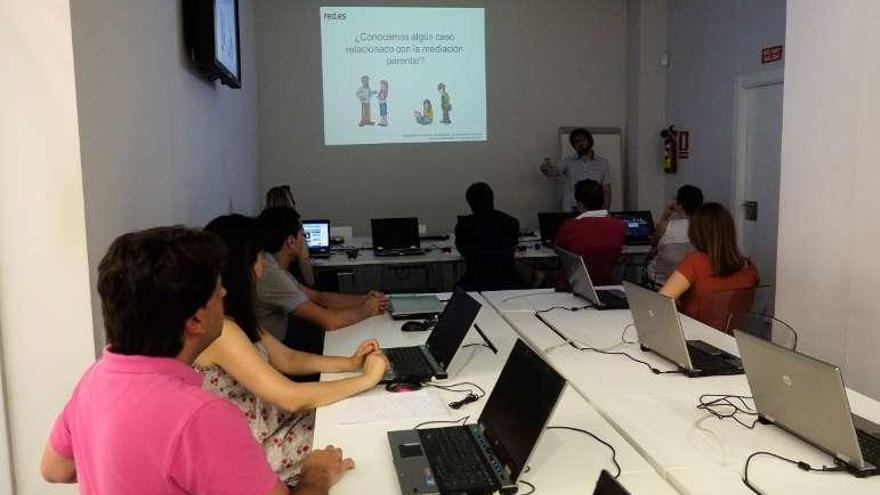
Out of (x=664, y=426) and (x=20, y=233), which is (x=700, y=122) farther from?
(x=20, y=233)

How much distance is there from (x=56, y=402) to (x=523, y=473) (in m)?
1.53

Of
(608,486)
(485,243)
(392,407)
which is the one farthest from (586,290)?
(608,486)

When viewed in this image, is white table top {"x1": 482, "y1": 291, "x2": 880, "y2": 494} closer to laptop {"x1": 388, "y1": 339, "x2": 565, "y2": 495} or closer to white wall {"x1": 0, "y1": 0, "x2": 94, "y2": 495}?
laptop {"x1": 388, "y1": 339, "x2": 565, "y2": 495}

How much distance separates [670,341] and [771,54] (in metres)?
4.28

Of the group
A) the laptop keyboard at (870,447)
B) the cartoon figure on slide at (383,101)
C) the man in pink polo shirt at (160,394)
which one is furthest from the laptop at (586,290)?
the cartoon figure on slide at (383,101)

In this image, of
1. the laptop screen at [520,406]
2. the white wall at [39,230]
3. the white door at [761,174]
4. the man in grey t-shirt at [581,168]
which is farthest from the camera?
the man in grey t-shirt at [581,168]

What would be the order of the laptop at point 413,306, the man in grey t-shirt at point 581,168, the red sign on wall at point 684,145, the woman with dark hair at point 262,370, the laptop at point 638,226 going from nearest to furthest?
the woman with dark hair at point 262,370 < the laptop at point 413,306 < the laptop at point 638,226 < the red sign on wall at point 684,145 < the man in grey t-shirt at point 581,168

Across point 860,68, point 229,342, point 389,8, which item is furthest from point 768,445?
point 389,8

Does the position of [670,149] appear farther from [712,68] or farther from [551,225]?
[551,225]

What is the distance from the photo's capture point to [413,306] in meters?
3.56

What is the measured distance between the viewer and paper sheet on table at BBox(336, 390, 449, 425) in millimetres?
2129

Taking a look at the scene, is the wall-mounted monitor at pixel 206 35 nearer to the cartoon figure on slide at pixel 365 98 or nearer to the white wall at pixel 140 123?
the white wall at pixel 140 123

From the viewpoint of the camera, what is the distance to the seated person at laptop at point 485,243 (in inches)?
205

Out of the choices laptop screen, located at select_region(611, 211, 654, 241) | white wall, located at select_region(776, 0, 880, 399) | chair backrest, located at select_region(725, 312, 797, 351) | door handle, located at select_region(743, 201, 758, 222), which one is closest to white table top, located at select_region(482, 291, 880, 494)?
chair backrest, located at select_region(725, 312, 797, 351)
